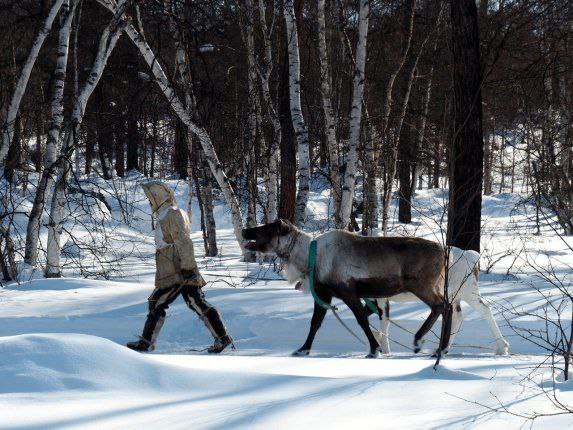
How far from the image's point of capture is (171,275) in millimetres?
7605

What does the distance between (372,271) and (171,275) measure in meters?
Result: 2.10

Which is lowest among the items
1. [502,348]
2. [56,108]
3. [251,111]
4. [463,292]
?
[502,348]

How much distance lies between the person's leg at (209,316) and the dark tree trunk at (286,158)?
7222 mm

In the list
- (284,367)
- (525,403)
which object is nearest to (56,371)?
(284,367)

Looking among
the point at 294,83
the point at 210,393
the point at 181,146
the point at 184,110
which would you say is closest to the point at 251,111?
the point at 294,83

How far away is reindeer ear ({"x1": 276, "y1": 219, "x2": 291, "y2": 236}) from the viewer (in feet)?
25.2

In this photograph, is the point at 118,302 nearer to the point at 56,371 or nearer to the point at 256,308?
the point at 256,308

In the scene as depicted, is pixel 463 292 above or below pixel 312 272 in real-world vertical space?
below

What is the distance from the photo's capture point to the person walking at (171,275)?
7.61 meters

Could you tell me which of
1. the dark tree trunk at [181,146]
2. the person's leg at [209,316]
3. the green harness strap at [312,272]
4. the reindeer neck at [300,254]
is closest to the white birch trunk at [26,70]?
the dark tree trunk at [181,146]

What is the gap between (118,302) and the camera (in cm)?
935

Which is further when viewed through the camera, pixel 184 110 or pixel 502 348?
pixel 184 110

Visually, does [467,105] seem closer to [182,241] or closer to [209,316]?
[182,241]

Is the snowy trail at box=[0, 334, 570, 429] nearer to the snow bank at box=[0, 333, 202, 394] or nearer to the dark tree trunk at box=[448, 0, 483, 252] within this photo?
the snow bank at box=[0, 333, 202, 394]
